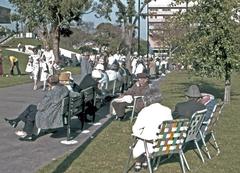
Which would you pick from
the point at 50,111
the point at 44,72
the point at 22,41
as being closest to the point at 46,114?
the point at 50,111

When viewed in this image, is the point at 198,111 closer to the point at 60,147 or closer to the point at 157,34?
the point at 60,147

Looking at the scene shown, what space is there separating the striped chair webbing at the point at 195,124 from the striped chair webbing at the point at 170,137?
24cm

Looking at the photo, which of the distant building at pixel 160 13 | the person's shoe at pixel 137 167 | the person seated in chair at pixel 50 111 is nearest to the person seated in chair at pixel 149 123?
the person's shoe at pixel 137 167

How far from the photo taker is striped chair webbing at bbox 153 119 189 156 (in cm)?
771

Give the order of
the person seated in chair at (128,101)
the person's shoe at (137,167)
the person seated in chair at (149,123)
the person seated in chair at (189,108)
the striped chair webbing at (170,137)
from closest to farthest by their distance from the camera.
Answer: the striped chair webbing at (170,137) < the person seated in chair at (149,123) < the person's shoe at (137,167) < the person seated in chair at (189,108) < the person seated in chair at (128,101)

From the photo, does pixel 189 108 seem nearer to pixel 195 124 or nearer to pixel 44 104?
pixel 195 124

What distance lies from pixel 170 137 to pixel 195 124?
833 millimetres

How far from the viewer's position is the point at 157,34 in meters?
97.7

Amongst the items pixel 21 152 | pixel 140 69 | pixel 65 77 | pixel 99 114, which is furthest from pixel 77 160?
pixel 140 69

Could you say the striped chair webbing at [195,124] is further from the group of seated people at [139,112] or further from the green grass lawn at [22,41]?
the green grass lawn at [22,41]

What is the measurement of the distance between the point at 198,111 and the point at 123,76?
42.7ft

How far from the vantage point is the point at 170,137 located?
7914 millimetres

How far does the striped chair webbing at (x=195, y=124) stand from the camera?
27.5 feet

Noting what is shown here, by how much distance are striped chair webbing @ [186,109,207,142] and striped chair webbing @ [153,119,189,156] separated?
0.24 metres
